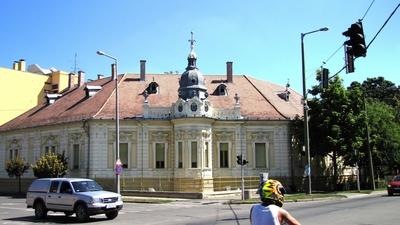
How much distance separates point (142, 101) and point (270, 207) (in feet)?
134

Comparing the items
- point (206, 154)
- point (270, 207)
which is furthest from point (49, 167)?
point (270, 207)

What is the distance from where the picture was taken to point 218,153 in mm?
45062

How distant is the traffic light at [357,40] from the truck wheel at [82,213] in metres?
12.7

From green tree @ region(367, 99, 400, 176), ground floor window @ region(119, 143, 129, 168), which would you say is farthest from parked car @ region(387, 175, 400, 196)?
ground floor window @ region(119, 143, 129, 168)

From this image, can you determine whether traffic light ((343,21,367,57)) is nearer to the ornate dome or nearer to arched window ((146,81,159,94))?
the ornate dome

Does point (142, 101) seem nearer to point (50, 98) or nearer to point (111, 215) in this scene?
point (50, 98)

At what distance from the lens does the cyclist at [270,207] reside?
614 cm

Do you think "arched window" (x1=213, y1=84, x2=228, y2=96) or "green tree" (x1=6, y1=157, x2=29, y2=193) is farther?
"arched window" (x1=213, y1=84, x2=228, y2=96)

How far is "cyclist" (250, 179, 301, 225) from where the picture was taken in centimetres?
614

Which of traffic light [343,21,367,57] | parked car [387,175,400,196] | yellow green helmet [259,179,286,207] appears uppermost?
traffic light [343,21,367,57]

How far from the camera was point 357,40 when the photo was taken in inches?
541

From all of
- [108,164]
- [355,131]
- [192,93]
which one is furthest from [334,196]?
A: [108,164]

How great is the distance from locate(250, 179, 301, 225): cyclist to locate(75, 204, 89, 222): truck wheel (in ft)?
52.1

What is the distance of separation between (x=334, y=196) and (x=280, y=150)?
34.2ft
